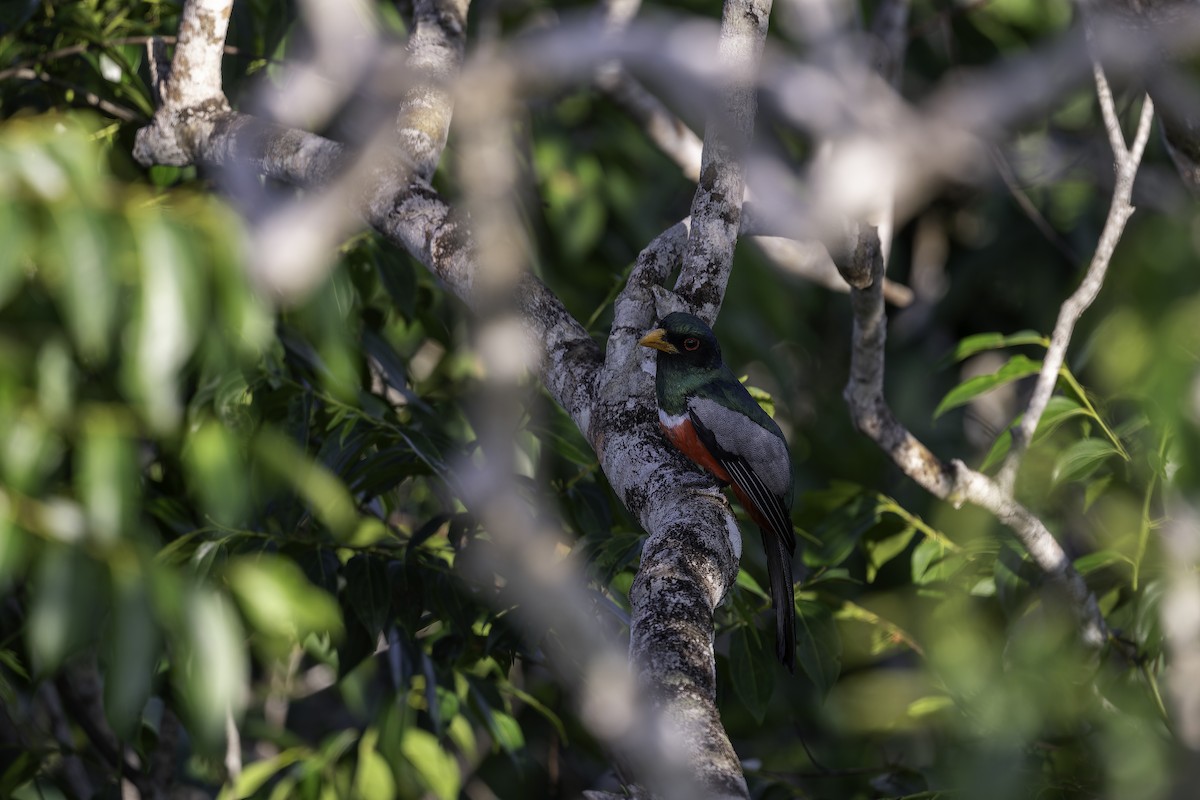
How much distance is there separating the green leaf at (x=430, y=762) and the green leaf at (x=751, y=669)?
4.06 ft

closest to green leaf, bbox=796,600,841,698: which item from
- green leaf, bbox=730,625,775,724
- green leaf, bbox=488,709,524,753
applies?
green leaf, bbox=730,625,775,724

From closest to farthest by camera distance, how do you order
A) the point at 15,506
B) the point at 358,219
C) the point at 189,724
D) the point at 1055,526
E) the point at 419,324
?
the point at 15,506 → the point at 189,724 → the point at 358,219 → the point at 1055,526 → the point at 419,324

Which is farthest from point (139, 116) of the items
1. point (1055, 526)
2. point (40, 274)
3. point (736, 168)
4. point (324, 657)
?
point (1055, 526)

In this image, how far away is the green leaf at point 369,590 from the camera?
3.27 meters

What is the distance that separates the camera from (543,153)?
19.5ft

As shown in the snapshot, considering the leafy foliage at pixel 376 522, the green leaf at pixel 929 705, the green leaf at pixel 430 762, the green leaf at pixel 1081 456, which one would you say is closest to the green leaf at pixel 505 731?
the leafy foliage at pixel 376 522

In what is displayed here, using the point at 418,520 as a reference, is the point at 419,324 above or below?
above

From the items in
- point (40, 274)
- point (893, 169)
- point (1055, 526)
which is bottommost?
Result: point (1055, 526)

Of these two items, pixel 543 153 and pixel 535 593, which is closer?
pixel 535 593

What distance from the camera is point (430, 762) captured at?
4.13 metres

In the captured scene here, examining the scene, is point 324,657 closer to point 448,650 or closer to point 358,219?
point 448,650

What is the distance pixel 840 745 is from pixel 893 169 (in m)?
4.70

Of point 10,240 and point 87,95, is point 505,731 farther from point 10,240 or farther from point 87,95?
point 87,95

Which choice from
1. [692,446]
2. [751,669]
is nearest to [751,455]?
[692,446]
